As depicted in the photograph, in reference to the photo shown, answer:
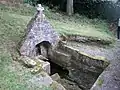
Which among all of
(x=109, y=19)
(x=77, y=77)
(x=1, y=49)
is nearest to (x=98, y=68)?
(x=77, y=77)

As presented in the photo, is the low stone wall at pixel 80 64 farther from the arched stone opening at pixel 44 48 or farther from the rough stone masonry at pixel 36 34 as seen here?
the rough stone masonry at pixel 36 34

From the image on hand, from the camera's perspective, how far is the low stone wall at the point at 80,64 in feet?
33.9

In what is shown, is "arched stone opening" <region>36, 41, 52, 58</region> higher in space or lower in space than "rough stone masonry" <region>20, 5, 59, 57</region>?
lower

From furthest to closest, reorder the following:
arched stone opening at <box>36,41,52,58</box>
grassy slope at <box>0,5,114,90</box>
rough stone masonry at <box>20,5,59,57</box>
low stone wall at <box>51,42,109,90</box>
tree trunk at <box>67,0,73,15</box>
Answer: tree trunk at <box>67,0,73,15</box>
arched stone opening at <box>36,41,52,58</box>
low stone wall at <box>51,42,109,90</box>
rough stone masonry at <box>20,5,59,57</box>
grassy slope at <box>0,5,114,90</box>

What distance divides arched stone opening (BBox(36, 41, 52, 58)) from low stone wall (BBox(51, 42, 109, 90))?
10.3 inches

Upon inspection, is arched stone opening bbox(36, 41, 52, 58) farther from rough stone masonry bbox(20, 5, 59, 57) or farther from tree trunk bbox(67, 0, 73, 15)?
tree trunk bbox(67, 0, 73, 15)

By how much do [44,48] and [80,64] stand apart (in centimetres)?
177

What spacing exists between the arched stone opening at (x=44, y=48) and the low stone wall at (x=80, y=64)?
261 millimetres

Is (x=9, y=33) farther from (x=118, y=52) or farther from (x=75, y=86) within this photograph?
(x=118, y=52)

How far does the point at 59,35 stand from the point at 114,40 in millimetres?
2623

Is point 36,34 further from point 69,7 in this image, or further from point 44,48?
point 69,7

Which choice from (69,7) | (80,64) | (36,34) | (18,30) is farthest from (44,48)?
(69,7)

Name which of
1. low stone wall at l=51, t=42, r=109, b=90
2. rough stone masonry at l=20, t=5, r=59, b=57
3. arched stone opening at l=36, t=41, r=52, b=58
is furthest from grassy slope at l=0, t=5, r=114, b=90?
low stone wall at l=51, t=42, r=109, b=90

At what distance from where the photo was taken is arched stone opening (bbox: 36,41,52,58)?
36.7ft
